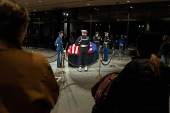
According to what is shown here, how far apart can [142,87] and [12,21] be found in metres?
1.21

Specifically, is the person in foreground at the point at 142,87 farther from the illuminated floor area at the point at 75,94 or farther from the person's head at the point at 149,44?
the illuminated floor area at the point at 75,94

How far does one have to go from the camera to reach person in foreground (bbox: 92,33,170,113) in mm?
1388

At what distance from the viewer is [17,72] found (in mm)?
799

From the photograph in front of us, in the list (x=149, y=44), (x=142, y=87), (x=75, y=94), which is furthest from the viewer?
(x=75, y=94)

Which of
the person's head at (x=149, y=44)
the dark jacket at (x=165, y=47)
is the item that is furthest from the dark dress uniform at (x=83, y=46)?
the person's head at (x=149, y=44)

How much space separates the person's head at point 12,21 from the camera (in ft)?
2.67

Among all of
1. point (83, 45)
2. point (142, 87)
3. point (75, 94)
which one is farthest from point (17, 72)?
point (83, 45)

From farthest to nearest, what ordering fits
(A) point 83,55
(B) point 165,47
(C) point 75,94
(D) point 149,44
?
(B) point 165,47
(A) point 83,55
(C) point 75,94
(D) point 149,44

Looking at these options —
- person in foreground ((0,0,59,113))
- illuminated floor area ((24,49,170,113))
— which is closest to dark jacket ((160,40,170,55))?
illuminated floor area ((24,49,170,113))

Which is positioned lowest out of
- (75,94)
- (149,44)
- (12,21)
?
(75,94)

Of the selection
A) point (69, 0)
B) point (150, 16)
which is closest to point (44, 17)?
point (69, 0)

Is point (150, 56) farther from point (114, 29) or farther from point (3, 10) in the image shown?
point (114, 29)

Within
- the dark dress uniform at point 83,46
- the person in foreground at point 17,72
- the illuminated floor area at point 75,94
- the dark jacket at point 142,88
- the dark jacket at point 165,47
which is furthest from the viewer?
the dark jacket at point 165,47

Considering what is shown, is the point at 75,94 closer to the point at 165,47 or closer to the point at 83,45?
the point at 83,45
